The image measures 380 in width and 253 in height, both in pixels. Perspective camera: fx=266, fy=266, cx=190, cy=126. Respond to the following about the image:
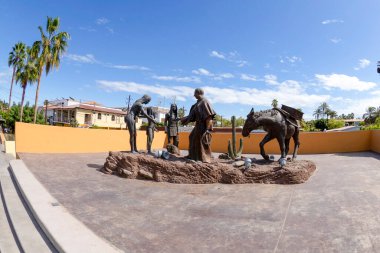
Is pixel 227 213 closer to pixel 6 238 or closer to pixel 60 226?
pixel 60 226

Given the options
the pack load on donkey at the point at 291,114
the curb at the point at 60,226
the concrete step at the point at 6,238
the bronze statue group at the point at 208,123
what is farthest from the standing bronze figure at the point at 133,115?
the concrete step at the point at 6,238

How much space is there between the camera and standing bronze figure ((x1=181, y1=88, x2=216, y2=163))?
7.40m

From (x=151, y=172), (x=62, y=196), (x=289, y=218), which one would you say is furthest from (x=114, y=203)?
(x=289, y=218)

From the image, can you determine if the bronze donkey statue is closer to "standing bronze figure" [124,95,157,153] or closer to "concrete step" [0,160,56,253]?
"standing bronze figure" [124,95,157,153]

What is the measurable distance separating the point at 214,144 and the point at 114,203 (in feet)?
46.7

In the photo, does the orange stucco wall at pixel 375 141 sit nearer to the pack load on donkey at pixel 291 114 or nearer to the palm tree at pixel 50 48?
the pack load on donkey at pixel 291 114

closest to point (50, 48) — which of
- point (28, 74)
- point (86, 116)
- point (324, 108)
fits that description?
point (28, 74)

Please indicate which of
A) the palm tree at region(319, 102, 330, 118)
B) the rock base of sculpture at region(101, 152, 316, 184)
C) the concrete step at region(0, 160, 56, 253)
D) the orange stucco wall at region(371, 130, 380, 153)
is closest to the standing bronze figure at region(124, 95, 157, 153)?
the rock base of sculpture at region(101, 152, 316, 184)

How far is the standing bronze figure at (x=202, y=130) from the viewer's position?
7402mm

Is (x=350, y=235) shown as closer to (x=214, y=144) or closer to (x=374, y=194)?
(x=374, y=194)

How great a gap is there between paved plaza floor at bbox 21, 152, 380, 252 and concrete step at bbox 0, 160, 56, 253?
59 centimetres

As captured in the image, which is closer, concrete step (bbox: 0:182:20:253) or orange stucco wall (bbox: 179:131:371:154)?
concrete step (bbox: 0:182:20:253)

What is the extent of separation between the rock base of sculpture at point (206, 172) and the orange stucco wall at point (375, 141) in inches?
366

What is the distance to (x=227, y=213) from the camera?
14.8ft
